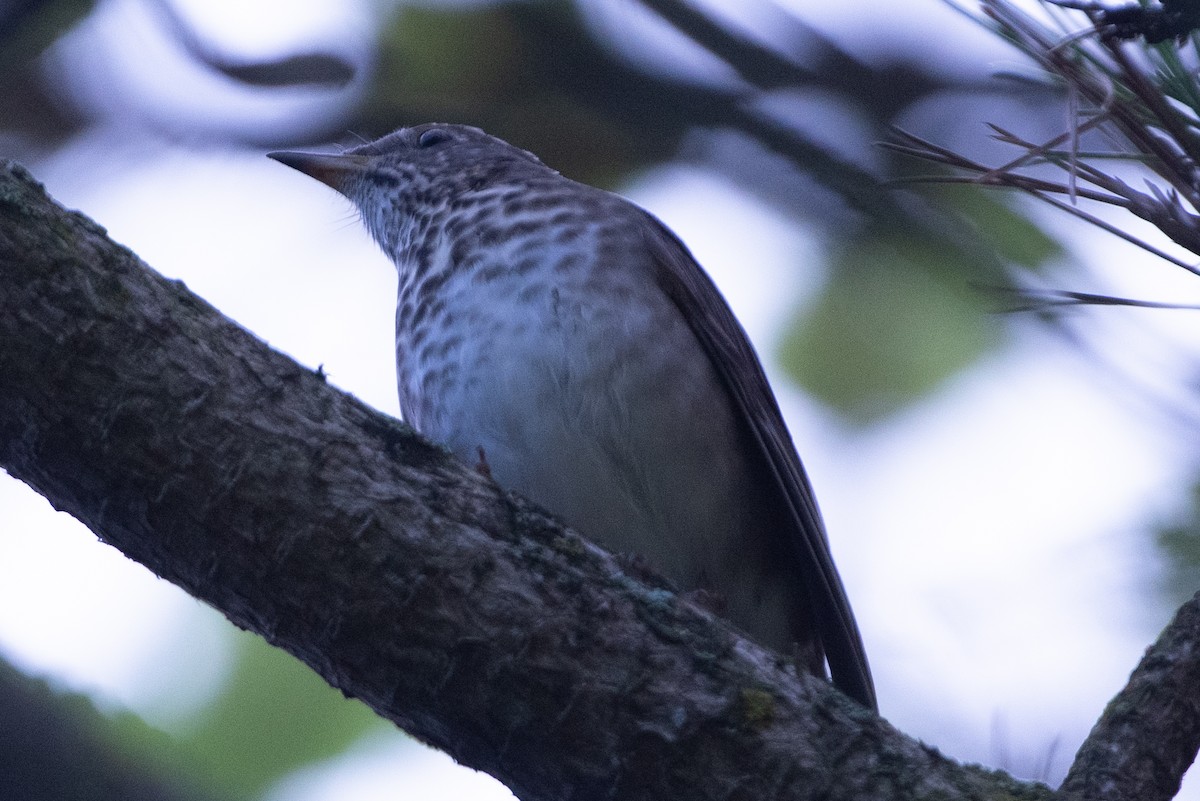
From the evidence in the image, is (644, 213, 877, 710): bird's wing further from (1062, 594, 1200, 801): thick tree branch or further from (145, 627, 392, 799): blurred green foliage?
(145, 627, 392, 799): blurred green foliage

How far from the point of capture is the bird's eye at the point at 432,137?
16.4ft

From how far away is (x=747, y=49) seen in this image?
11.6 feet

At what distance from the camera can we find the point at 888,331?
4.50m

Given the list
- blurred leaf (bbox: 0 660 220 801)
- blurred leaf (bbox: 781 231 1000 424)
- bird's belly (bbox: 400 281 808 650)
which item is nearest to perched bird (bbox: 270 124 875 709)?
bird's belly (bbox: 400 281 808 650)

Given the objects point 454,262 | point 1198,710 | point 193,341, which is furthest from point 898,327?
point 193,341

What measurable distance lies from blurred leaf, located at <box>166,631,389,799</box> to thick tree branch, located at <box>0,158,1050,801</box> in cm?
126

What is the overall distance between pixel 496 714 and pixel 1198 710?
4.48 feet

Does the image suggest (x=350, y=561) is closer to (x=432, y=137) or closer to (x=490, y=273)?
(x=490, y=273)

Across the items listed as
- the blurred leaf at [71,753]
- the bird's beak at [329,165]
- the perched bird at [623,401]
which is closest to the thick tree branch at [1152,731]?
the perched bird at [623,401]

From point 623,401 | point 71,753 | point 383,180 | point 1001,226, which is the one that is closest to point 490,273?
point 623,401

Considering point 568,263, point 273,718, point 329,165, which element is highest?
point 329,165

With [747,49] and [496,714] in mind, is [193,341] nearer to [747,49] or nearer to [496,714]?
[496,714]

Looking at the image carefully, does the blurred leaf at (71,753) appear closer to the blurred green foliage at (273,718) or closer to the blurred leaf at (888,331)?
the blurred green foliage at (273,718)

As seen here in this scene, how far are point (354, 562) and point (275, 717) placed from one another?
1.81 meters
